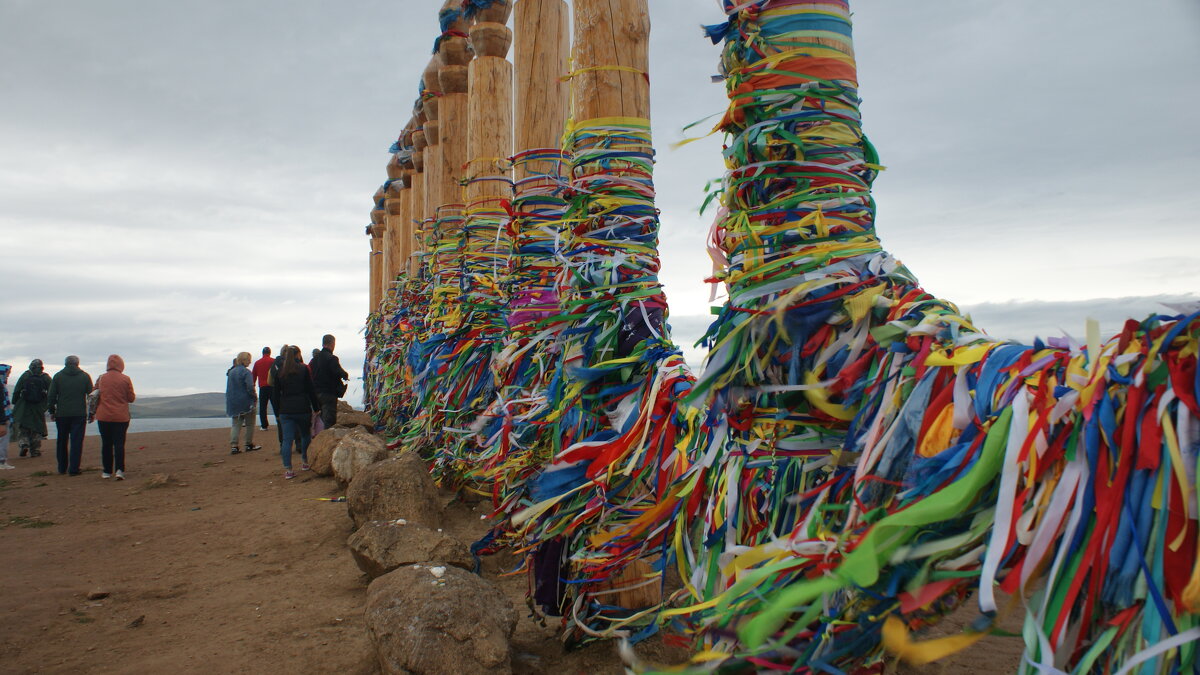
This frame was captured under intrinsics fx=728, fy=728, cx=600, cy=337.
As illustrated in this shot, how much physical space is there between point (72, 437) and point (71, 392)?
593mm

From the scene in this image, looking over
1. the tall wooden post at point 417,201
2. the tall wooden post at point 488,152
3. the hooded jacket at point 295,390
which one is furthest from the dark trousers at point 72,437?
the tall wooden post at point 488,152

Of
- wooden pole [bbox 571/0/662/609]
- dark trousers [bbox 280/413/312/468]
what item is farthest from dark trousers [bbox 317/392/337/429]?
wooden pole [bbox 571/0/662/609]

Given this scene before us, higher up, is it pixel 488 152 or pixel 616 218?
pixel 488 152

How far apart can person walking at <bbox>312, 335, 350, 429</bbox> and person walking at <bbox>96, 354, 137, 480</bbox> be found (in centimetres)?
211

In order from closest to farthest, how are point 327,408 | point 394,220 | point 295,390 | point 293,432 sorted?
point 295,390 → point 293,432 → point 327,408 → point 394,220

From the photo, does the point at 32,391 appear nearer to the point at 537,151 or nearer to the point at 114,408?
the point at 114,408

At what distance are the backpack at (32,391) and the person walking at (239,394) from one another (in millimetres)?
2509

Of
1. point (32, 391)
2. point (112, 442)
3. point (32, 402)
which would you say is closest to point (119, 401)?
point (112, 442)

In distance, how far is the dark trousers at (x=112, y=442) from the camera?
28.6 ft

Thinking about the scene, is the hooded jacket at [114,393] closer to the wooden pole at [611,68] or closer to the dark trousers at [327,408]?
the dark trousers at [327,408]

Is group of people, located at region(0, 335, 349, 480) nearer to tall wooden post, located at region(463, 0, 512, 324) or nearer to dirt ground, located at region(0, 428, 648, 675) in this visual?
dirt ground, located at region(0, 428, 648, 675)

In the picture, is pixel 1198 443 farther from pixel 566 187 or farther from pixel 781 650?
pixel 566 187

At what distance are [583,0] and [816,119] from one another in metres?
1.60

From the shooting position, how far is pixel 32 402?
1034cm
